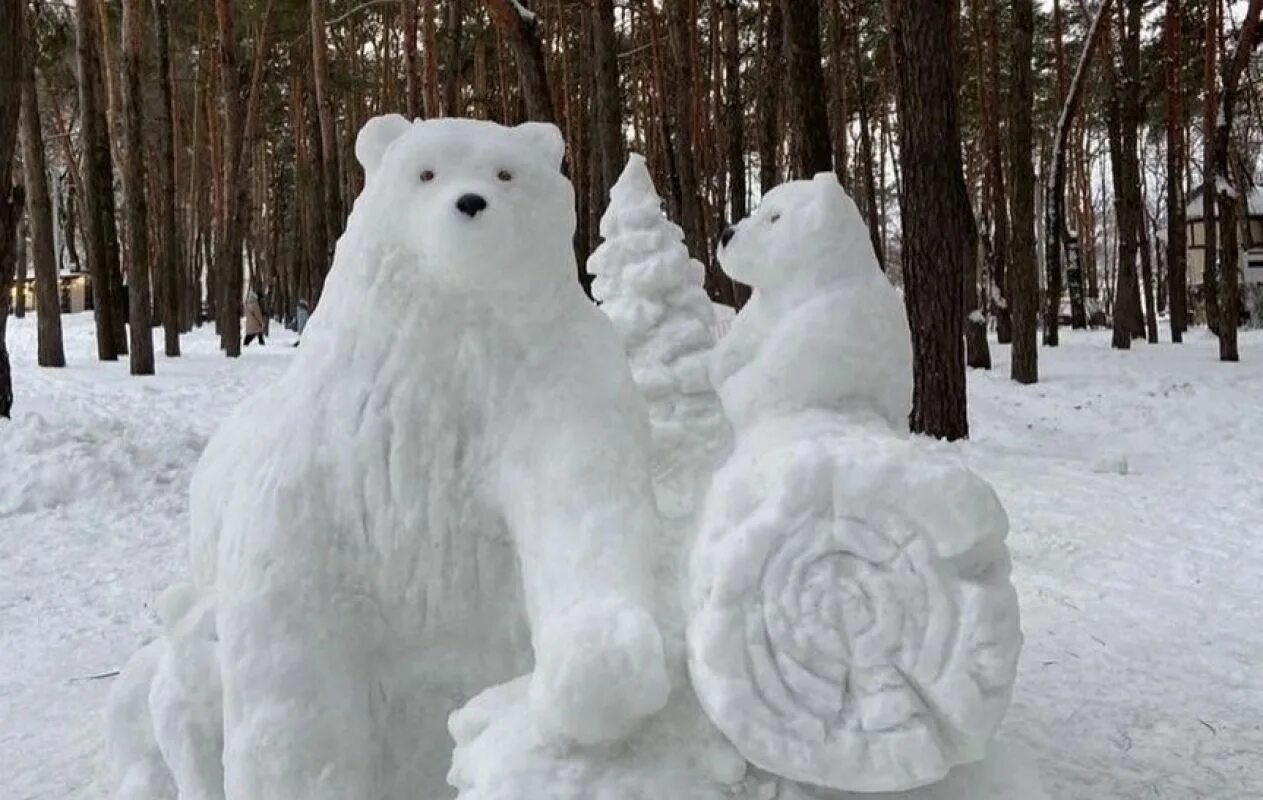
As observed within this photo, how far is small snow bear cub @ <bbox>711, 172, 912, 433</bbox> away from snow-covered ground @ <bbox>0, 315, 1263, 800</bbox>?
1.53 meters

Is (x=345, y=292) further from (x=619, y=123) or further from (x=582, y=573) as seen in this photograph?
(x=619, y=123)

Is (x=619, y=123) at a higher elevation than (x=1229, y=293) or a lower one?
higher

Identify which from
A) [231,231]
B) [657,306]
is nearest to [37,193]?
[231,231]

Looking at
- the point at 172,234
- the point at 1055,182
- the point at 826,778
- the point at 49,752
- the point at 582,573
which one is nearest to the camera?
the point at 826,778

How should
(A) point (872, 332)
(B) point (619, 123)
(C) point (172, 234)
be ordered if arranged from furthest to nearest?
(C) point (172, 234), (B) point (619, 123), (A) point (872, 332)

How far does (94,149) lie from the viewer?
10.2 m

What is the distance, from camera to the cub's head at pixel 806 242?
1.52 m

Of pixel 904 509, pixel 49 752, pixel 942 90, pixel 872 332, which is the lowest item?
pixel 49 752

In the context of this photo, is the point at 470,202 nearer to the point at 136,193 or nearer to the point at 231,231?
the point at 136,193

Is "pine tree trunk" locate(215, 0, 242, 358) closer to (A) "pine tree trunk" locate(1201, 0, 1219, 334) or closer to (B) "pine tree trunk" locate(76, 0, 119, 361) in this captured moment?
(B) "pine tree trunk" locate(76, 0, 119, 361)

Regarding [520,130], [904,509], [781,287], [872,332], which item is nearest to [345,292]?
[520,130]

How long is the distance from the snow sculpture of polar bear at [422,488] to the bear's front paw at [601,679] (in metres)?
0.12

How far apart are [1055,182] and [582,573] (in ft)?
37.7

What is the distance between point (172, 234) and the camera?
40.2 feet
